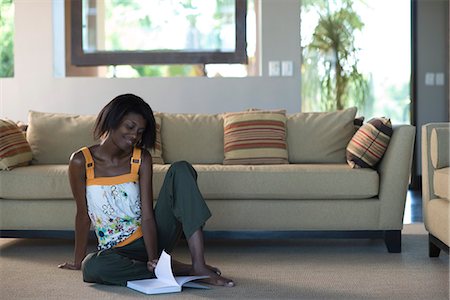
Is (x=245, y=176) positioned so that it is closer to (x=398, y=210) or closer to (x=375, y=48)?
(x=398, y=210)

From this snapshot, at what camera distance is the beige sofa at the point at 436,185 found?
3.87 metres

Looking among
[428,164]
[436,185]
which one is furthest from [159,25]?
[436,185]

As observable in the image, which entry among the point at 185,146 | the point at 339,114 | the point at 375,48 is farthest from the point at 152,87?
the point at 375,48

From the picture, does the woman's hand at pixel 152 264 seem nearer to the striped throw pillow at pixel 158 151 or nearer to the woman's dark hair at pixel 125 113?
the woman's dark hair at pixel 125 113

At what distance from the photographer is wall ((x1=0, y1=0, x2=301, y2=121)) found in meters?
6.13

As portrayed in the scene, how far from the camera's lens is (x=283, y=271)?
3.82 m

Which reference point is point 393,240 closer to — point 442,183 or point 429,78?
point 442,183

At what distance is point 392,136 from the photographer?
14.4 feet

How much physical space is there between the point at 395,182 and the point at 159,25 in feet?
9.19

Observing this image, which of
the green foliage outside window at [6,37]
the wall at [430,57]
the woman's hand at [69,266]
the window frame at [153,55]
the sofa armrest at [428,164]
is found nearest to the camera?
the woman's hand at [69,266]

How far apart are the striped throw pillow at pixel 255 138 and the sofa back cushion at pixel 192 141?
8 cm

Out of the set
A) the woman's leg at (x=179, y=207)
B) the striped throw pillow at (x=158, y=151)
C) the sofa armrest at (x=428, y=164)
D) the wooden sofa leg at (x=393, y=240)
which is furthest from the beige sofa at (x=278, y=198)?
the woman's leg at (x=179, y=207)

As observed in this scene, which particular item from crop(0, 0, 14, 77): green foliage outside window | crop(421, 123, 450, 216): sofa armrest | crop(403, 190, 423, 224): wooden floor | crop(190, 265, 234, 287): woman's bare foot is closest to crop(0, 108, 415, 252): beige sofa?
crop(421, 123, 450, 216): sofa armrest

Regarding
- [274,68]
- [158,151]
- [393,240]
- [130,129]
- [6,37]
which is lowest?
[393,240]
